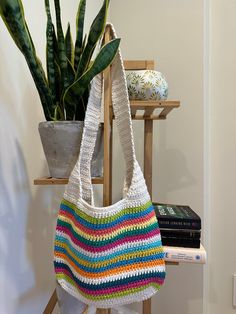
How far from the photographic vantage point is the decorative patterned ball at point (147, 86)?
2.78ft

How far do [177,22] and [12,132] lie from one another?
35.1 inches

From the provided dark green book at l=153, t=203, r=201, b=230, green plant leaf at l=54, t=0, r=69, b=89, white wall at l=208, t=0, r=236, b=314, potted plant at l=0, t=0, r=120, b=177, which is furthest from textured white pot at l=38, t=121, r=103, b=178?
white wall at l=208, t=0, r=236, b=314

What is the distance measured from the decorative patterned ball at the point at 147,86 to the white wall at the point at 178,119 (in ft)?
1.37

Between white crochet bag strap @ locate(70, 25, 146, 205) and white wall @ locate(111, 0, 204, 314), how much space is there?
566 millimetres

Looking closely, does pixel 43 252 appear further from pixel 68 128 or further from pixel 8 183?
pixel 68 128

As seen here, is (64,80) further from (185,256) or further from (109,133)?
(185,256)

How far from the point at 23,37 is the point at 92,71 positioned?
17cm

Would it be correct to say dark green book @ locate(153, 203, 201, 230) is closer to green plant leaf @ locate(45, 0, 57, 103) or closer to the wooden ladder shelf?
the wooden ladder shelf

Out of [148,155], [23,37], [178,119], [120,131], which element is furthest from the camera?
[178,119]

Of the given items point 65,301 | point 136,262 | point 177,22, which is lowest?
point 65,301

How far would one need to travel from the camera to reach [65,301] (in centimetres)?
74

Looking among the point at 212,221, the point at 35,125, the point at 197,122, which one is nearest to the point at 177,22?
the point at 197,122

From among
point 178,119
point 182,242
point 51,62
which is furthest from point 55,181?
point 178,119

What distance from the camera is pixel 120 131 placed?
0.75m
